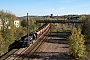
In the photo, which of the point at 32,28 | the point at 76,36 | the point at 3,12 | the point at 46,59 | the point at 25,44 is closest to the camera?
the point at 46,59

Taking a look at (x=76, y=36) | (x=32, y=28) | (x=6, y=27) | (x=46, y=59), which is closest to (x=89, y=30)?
(x=76, y=36)

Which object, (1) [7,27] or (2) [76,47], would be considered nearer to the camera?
(2) [76,47]

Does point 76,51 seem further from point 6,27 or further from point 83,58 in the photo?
point 6,27

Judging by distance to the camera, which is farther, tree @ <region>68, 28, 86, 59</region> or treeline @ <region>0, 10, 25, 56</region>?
treeline @ <region>0, 10, 25, 56</region>

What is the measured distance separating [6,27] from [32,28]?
3852cm

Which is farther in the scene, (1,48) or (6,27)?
(6,27)

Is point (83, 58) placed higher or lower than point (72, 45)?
lower

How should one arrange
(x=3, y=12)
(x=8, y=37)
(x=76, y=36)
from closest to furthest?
(x=76, y=36) → (x=8, y=37) → (x=3, y=12)

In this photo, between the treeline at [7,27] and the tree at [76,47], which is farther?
the treeline at [7,27]

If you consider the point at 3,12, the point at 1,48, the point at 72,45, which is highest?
the point at 3,12

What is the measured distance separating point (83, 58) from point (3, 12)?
38.1 m

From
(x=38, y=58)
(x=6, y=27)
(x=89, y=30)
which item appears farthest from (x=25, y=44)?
(x=6, y=27)

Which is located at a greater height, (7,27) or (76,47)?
(7,27)

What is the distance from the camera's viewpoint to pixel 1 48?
44750 mm
